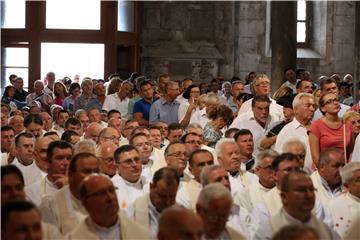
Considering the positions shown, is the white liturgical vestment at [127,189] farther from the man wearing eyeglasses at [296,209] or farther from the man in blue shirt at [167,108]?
the man in blue shirt at [167,108]

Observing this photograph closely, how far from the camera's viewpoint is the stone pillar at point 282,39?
17.3 meters

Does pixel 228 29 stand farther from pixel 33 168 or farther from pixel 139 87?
pixel 33 168

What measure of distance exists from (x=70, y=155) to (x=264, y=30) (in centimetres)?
1364

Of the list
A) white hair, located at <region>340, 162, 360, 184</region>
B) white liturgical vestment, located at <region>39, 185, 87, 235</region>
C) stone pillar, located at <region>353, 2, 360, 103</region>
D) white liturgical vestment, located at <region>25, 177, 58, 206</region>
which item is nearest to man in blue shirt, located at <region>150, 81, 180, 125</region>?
white liturgical vestment, located at <region>25, 177, 58, 206</region>

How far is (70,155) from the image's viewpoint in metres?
7.58

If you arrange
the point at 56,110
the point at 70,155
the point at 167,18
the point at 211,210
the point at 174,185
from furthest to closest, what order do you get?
the point at 167,18
the point at 56,110
the point at 70,155
the point at 174,185
the point at 211,210

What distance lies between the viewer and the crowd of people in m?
5.84

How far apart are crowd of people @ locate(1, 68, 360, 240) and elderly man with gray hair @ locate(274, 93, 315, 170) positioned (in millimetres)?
13

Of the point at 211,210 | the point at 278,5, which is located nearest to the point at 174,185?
the point at 211,210

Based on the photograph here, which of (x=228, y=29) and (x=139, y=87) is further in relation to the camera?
(x=228, y=29)

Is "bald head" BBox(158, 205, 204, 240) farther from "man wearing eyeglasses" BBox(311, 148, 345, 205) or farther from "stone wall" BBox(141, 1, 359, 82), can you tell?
"stone wall" BBox(141, 1, 359, 82)

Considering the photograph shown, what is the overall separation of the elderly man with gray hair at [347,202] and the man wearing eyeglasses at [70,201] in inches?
75.2

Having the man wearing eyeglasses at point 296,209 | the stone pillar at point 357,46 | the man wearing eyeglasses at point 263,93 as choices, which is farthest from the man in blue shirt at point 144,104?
the stone pillar at point 357,46

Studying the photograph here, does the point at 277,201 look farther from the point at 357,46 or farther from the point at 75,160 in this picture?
the point at 357,46
